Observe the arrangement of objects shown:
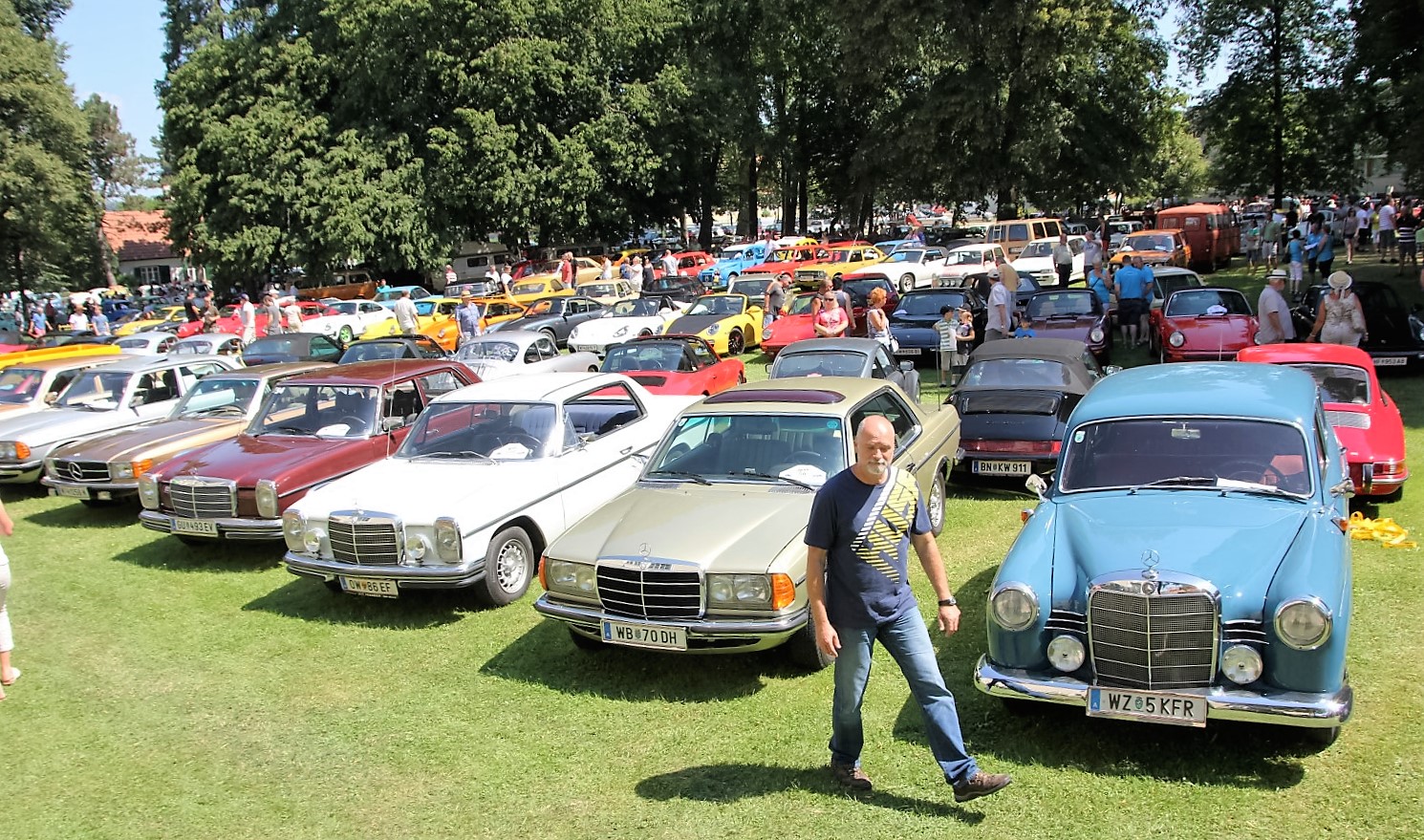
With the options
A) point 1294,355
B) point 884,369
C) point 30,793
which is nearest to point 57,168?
point 884,369

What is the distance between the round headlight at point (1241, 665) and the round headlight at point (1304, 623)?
16 cm

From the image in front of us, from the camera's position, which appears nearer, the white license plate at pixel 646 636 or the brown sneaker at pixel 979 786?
the brown sneaker at pixel 979 786

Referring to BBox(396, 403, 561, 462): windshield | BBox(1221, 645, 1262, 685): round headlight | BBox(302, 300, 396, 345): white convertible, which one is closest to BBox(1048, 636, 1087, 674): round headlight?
BBox(1221, 645, 1262, 685): round headlight

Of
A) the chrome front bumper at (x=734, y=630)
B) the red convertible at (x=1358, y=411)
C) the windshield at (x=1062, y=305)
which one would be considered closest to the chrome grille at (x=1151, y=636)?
the chrome front bumper at (x=734, y=630)

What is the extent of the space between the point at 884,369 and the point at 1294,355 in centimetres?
455

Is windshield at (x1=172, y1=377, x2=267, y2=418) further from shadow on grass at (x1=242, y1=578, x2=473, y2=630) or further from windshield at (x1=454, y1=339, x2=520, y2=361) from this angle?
windshield at (x1=454, y1=339, x2=520, y2=361)

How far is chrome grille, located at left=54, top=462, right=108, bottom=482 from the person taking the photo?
36.4 ft

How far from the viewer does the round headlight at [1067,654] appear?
16.2 feet

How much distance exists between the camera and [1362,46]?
21109mm

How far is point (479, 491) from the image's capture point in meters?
7.85

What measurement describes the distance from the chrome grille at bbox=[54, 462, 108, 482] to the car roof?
1015cm

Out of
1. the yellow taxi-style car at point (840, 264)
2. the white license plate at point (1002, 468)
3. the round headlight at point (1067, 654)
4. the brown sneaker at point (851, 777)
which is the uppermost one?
the yellow taxi-style car at point (840, 264)

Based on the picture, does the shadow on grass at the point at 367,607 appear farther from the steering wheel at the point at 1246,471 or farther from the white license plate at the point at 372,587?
the steering wheel at the point at 1246,471

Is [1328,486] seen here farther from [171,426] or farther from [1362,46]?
[1362,46]
